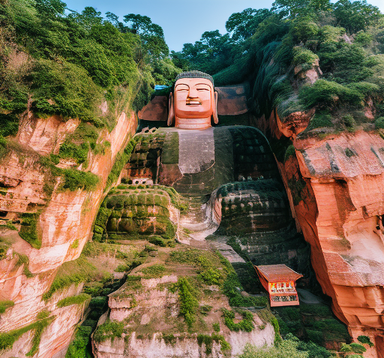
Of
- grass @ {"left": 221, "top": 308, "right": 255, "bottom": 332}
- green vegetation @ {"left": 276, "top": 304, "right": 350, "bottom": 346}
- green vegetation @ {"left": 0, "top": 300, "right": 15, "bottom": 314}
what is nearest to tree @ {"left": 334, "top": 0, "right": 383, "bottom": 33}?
green vegetation @ {"left": 276, "top": 304, "right": 350, "bottom": 346}

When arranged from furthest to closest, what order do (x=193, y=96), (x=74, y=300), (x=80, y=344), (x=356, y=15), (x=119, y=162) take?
(x=193, y=96)
(x=356, y=15)
(x=119, y=162)
(x=74, y=300)
(x=80, y=344)

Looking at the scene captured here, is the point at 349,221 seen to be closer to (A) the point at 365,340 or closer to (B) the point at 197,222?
(A) the point at 365,340

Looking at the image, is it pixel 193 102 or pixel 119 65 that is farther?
pixel 193 102

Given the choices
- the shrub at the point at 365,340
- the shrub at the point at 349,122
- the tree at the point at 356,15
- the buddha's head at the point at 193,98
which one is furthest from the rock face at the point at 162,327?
the tree at the point at 356,15

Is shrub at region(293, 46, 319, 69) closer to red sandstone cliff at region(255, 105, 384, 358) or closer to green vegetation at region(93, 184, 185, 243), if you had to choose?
red sandstone cliff at region(255, 105, 384, 358)

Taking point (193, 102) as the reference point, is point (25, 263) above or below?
below

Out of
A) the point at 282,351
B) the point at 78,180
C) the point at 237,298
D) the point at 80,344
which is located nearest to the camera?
the point at 282,351

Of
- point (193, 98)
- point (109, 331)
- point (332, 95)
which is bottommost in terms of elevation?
point (109, 331)

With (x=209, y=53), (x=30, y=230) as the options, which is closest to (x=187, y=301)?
(x=30, y=230)
